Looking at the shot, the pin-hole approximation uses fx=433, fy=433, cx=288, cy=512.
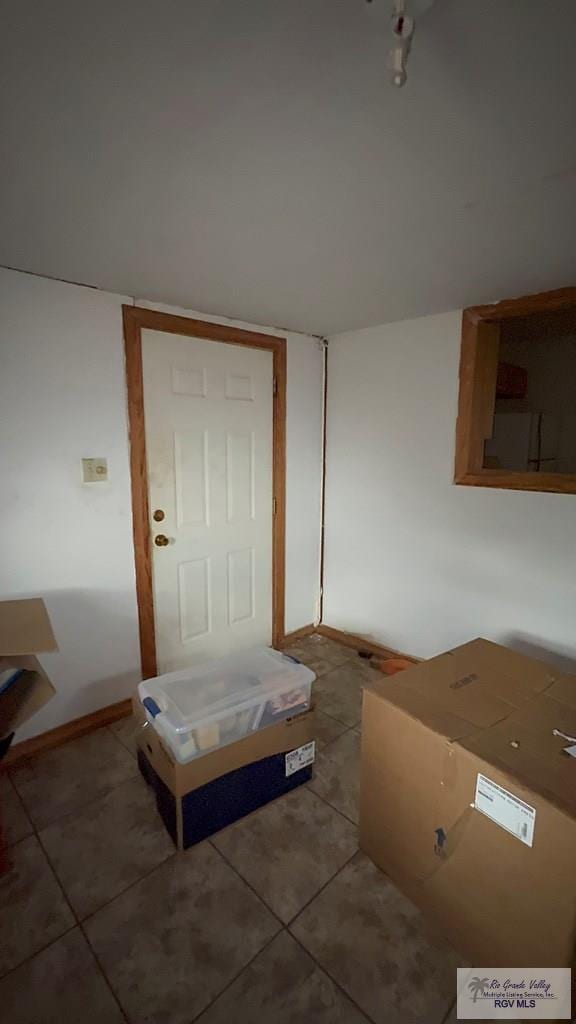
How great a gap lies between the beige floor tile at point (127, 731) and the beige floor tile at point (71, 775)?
0.07 ft

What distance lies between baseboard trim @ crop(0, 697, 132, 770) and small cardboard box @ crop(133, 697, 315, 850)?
47cm

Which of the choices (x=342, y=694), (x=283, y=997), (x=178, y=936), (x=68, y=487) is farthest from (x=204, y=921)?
(x=68, y=487)

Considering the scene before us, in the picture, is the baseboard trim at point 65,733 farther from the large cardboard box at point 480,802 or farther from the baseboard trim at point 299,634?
the large cardboard box at point 480,802

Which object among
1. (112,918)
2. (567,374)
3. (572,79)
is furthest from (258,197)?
(567,374)

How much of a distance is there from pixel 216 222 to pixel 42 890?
2119 mm

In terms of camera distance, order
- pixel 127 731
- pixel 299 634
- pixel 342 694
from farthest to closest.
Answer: pixel 299 634, pixel 342 694, pixel 127 731

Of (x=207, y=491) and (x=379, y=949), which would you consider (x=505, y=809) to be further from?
(x=207, y=491)

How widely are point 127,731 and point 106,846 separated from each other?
0.62 metres

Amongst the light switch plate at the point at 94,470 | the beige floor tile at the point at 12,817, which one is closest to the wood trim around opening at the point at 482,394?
the light switch plate at the point at 94,470

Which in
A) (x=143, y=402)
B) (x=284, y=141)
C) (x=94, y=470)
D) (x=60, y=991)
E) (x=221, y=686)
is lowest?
(x=60, y=991)

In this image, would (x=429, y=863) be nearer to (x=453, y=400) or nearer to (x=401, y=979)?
(x=401, y=979)

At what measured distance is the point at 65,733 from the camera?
198 centimetres

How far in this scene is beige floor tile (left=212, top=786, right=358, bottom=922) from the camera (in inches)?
52.4

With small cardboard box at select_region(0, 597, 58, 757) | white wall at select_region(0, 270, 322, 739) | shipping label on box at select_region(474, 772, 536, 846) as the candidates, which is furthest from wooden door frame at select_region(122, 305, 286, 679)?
shipping label on box at select_region(474, 772, 536, 846)
